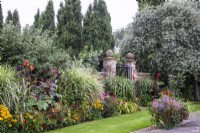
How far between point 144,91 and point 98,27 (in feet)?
22.2

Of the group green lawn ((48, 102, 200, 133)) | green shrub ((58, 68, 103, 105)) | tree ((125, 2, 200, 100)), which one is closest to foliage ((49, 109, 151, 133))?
green lawn ((48, 102, 200, 133))

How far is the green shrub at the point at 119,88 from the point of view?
12352 millimetres

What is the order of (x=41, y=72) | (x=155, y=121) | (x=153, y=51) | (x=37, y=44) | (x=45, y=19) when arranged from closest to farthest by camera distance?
(x=155, y=121) → (x=41, y=72) → (x=37, y=44) → (x=153, y=51) → (x=45, y=19)

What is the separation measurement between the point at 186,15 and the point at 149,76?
350 cm

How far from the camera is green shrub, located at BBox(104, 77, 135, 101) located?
12.4 meters

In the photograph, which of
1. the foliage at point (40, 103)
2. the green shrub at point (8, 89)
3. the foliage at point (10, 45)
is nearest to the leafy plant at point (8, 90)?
the green shrub at point (8, 89)

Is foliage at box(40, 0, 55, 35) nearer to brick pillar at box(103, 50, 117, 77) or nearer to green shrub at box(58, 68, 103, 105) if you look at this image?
brick pillar at box(103, 50, 117, 77)

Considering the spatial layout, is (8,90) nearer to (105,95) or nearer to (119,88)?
(105,95)

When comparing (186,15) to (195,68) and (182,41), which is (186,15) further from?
(195,68)

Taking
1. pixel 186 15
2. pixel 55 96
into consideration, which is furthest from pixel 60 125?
pixel 186 15

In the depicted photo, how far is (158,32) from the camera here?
16141 mm

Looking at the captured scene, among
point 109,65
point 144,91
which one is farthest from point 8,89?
point 144,91

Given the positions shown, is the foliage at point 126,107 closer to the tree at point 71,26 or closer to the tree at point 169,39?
the tree at point 169,39

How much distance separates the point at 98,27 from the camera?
19.8 m
